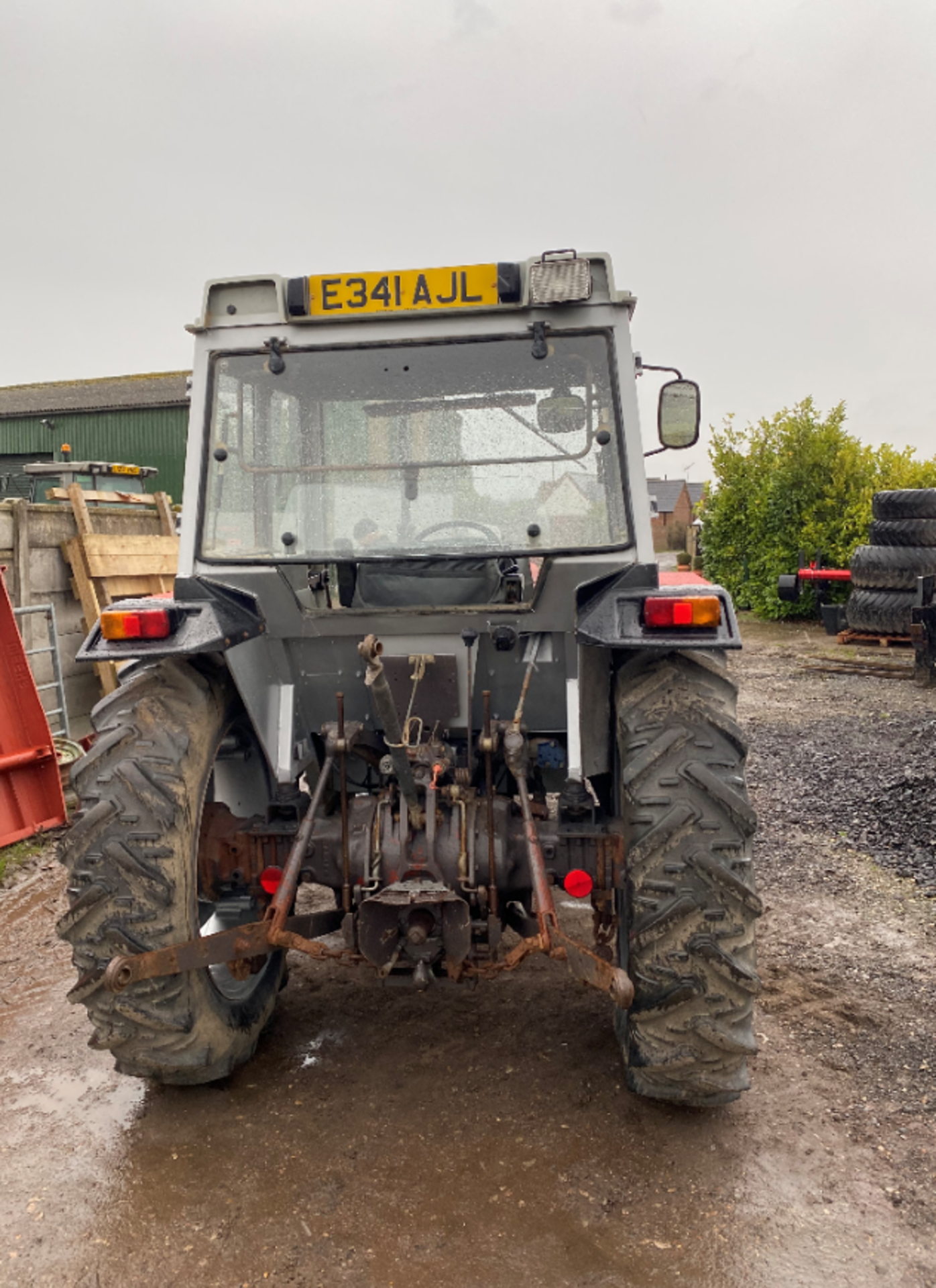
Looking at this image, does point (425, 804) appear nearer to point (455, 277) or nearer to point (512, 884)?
point (512, 884)

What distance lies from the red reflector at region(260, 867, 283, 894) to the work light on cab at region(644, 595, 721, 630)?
150 cm

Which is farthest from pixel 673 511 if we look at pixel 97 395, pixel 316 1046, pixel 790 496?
A: pixel 316 1046

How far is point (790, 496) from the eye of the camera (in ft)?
55.5

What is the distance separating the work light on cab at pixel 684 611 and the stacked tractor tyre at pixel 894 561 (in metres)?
10.4

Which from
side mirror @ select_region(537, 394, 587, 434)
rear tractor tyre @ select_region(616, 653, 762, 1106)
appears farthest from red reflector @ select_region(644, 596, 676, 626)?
side mirror @ select_region(537, 394, 587, 434)

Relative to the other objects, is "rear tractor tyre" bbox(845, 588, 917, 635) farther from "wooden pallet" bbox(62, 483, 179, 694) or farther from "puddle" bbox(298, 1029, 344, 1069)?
"puddle" bbox(298, 1029, 344, 1069)

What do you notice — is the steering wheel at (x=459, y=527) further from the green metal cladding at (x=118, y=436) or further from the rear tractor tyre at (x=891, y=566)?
the green metal cladding at (x=118, y=436)

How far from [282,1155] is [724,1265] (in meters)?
1.30

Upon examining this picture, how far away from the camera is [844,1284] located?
7.84 feet

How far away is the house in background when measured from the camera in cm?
5128

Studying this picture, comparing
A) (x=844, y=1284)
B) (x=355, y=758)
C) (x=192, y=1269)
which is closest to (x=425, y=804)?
(x=355, y=758)

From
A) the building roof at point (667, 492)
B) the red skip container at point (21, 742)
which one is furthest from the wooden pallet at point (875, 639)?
the building roof at point (667, 492)

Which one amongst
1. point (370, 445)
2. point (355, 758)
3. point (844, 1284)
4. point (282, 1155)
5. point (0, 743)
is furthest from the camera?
point (0, 743)

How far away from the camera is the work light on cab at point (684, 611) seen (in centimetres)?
291
